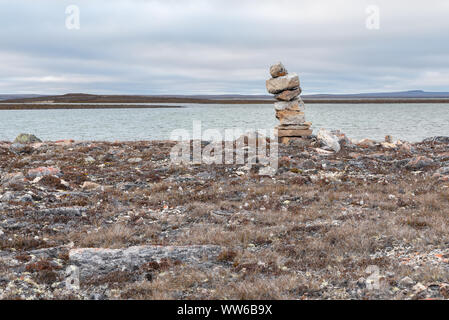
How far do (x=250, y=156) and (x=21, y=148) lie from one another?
1676cm

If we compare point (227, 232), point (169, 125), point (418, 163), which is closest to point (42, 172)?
point (227, 232)

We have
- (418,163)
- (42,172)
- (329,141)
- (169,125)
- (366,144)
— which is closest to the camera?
(42,172)

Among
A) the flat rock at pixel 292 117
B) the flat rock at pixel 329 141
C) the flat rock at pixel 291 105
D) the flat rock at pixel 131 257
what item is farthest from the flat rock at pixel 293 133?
the flat rock at pixel 131 257

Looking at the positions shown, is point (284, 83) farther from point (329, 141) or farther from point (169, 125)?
point (169, 125)

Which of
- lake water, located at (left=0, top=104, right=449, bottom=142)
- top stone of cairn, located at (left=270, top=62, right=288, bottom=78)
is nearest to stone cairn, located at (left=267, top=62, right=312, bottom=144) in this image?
top stone of cairn, located at (left=270, top=62, right=288, bottom=78)

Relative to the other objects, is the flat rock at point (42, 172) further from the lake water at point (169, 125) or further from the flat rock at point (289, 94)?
the lake water at point (169, 125)

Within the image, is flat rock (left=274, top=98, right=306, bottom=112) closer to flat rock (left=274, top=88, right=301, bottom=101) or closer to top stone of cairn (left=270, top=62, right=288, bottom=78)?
flat rock (left=274, top=88, right=301, bottom=101)

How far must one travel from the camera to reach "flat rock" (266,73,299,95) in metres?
30.6

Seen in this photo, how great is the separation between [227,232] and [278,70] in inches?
874

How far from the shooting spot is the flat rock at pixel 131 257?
8.76 m

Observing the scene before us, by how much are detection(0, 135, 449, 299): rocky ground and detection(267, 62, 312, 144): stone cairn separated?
33.8 feet

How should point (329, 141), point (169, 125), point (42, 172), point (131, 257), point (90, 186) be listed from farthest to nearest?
point (169, 125) → point (329, 141) → point (42, 172) → point (90, 186) → point (131, 257)

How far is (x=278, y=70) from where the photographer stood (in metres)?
30.8
